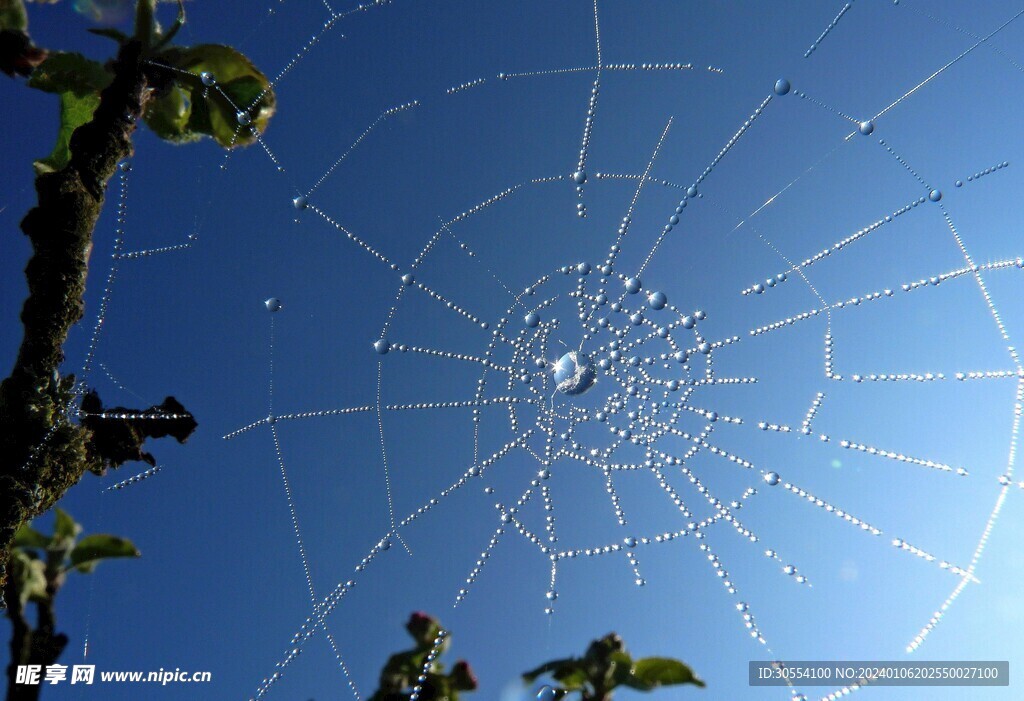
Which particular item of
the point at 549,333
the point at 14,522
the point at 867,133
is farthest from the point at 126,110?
the point at 867,133

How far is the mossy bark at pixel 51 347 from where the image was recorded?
3.79 metres

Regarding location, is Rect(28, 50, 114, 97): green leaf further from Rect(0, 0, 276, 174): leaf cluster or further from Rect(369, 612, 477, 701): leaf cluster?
Rect(369, 612, 477, 701): leaf cluster

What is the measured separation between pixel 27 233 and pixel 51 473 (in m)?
1.61

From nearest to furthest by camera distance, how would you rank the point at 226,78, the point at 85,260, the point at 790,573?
the point at 790,573, the point at 85,260, the point at 226,78

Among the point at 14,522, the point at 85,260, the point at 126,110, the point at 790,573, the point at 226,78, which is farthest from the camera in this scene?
the point at 226,78

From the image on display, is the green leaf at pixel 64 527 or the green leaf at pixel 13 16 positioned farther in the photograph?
the green leaf at pixel 64 527

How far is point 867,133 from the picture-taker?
396 centimetres

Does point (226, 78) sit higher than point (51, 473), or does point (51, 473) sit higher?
point (226, 78)

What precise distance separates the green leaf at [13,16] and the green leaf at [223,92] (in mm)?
961

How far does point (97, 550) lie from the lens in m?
5.48

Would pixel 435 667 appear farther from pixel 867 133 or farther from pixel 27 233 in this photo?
pixel 867 133

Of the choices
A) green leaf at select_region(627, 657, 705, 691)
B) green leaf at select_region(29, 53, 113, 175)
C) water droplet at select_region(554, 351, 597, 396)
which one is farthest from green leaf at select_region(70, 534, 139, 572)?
green leaf at select_region(627, 657, 705, 691)

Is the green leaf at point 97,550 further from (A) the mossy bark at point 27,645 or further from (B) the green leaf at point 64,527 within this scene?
(A) the mossy bark at point 27,645

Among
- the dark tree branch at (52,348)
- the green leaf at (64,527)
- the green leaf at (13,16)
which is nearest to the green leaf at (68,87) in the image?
the green leaf at (13,16)
